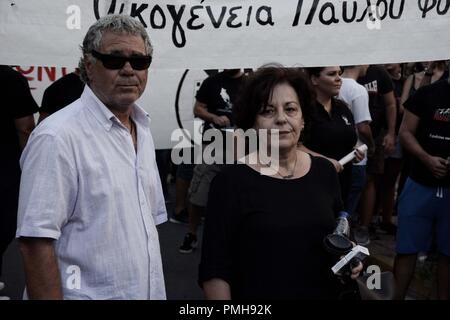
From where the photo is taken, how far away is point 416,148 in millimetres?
4219

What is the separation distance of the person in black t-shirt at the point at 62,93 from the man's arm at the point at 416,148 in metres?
2.15

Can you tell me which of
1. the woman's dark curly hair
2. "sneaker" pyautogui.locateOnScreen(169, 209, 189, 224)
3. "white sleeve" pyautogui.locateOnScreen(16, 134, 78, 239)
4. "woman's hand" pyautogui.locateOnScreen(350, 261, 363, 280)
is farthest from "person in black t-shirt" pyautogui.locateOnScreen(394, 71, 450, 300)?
"sneaker" pyautogui.locateOnScreen(169, 209, 189, 224)

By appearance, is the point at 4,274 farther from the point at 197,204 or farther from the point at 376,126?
the point at 376,126

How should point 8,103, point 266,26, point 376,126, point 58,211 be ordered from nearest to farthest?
1. point 58,211
2. point 266,26
3. point 8,103
4. point 376,126

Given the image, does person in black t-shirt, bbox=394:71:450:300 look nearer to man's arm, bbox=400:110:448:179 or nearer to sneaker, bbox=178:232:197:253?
man's arm, bbox=400:110:448:179

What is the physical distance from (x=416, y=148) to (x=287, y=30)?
1.25 meters

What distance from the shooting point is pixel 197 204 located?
5.67m

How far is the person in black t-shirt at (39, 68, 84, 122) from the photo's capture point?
460 cm

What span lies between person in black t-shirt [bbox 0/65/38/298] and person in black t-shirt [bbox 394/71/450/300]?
93.6 inches

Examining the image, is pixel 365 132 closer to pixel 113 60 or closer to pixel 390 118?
pixel 390 118

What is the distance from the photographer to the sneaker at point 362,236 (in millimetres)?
5918
